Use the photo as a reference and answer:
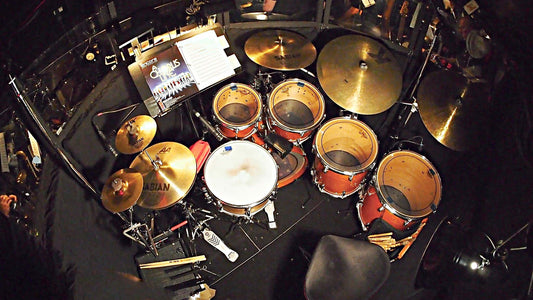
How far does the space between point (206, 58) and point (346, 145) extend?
147 cm

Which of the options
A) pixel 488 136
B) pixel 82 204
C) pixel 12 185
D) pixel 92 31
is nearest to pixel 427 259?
pixel 488 136

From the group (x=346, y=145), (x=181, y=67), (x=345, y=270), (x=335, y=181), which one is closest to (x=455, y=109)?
(x=346, y=145)

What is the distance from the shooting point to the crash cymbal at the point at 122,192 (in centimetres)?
263

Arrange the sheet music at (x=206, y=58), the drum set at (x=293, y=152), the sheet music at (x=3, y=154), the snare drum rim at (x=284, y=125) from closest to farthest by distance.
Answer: the sheet music at (x=3, y=154) < the drum set at (x=293, y=152) < the sheet music at (x=206, y=58) < the snare drum rim at (x=284, y=125)

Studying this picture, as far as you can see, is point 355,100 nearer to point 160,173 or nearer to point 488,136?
point 488,136

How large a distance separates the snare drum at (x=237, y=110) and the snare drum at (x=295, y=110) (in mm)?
142

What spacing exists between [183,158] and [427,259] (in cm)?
220

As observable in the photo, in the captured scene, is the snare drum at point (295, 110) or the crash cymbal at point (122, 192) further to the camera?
the snare drum at point (295, 110)

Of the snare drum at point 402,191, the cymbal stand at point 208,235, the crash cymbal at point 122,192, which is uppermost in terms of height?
the crash cymbal at point 122,192

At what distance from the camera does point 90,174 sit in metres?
3.59

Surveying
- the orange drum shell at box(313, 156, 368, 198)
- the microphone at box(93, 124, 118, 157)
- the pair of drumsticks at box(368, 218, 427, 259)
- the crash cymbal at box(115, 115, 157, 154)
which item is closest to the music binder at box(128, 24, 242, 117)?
the crash cymbal at box(115, 115, 157, 154)

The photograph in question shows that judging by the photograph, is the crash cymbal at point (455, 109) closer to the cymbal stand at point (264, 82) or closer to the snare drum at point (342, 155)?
the snare drum at point (342, 155)

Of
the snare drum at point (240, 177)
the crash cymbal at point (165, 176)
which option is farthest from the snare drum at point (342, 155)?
the crash cymbal at point (165, 176)

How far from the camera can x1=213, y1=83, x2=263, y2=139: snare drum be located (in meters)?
3.47
